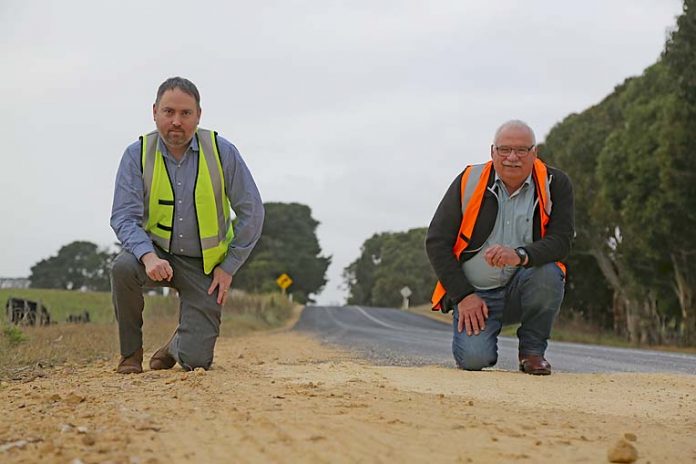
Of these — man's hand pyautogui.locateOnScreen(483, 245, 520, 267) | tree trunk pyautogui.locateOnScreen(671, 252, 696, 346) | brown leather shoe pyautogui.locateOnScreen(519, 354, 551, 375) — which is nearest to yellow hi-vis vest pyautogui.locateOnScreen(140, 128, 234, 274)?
man's hand pyautogui.locateOnScreen(483, 245, 520, 267)

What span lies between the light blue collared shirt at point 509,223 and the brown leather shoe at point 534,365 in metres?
0.59

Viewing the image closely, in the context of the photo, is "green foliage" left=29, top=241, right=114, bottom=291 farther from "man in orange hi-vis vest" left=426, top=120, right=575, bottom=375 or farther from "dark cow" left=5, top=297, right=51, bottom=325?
"man in orange hi-vis vest" left=426, top=120, right=575, bottom=375

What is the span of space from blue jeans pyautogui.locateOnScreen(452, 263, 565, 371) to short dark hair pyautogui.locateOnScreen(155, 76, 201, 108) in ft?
7.30

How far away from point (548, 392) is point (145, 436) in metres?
2.43

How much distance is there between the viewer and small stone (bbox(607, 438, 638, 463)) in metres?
2.81

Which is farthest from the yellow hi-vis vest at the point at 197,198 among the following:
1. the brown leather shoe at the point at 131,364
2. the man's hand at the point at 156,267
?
the brown leather shoe at the point at 131,364

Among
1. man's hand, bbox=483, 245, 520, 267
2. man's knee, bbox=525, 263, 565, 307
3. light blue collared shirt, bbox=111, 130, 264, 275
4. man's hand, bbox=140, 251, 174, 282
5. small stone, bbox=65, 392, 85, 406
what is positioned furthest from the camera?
man's knee, bbox=525, 263, 565, 307

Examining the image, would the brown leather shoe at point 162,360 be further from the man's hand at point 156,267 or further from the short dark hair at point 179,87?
the short dark hair at point 179,87

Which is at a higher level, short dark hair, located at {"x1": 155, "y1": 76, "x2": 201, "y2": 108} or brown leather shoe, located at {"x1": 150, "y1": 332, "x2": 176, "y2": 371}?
short dark hair, located at {"x1": 155, "y1": 76, "x2": 201, "y2": 108}

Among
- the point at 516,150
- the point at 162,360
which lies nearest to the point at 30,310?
the point at 162,360

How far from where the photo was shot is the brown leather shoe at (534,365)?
582 centimetres

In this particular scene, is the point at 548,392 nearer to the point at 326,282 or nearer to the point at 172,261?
the point at 172,261

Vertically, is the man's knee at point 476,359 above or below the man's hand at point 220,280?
below

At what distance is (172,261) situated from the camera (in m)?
5.46
